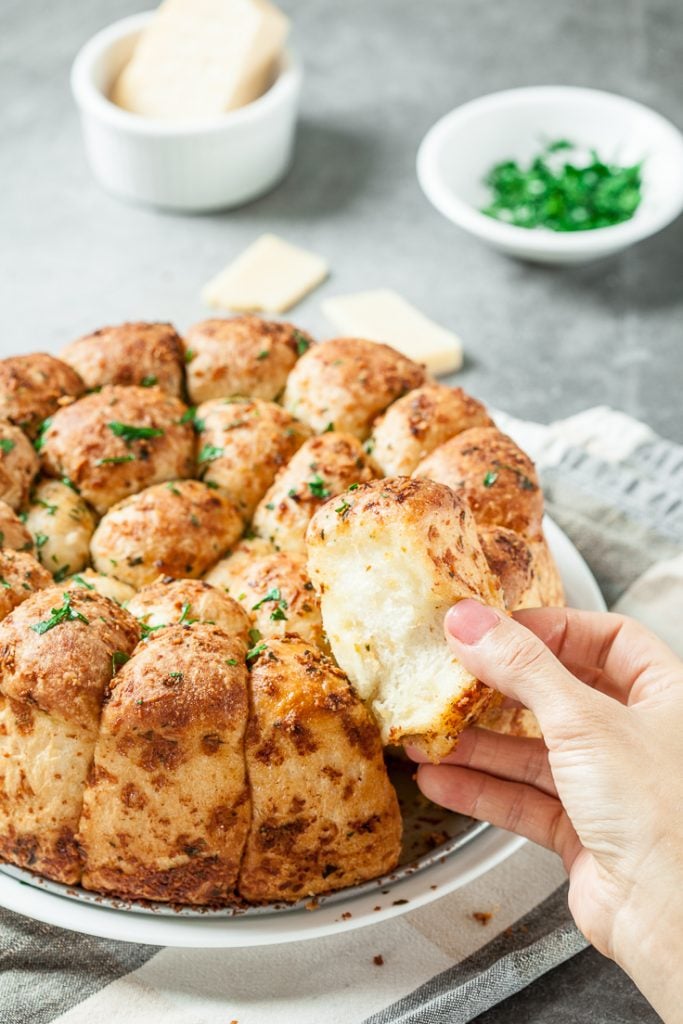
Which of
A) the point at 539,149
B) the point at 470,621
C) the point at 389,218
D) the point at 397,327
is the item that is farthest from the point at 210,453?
the point at 539,149

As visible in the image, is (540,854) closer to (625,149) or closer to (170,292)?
→ (170,292)

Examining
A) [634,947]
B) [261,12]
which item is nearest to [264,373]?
[634,947]

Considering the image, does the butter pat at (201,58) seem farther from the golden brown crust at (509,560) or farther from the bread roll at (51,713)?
the bread roll at (51,713)

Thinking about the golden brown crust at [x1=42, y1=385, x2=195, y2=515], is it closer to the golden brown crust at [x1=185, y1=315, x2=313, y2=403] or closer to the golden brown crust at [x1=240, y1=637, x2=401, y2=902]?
the golden brown crust at [x1=185, y1=315, x2=313, y2=403]

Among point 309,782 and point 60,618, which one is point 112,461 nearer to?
point 60,618

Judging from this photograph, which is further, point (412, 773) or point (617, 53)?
point (617, 53)

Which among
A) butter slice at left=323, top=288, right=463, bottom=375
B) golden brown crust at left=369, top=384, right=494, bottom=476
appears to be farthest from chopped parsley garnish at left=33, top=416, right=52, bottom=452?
butter slice at left=323, top=288, right=463, bottom=375

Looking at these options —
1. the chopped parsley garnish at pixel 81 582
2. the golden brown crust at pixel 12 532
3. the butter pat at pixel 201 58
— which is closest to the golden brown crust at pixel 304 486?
the chopped parsley garnish at pixel 81 582
